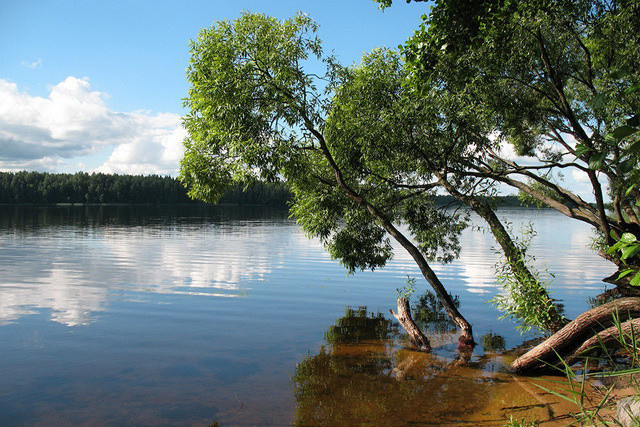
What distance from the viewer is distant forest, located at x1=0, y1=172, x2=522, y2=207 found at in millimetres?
147000

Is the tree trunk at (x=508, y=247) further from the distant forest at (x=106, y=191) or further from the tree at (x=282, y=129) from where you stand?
the distant forest at (x=106, y=191)

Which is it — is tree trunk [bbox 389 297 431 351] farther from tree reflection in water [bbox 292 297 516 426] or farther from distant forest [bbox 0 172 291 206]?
distant forest [bbox 0 172 291 206]

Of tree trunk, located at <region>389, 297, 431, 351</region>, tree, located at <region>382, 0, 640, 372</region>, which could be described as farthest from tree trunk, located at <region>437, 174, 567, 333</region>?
tree trunk, located at <region>389, 297, 431, 351</region>

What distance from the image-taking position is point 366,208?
54.7ft

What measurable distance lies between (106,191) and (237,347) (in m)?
155

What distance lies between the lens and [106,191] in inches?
5994

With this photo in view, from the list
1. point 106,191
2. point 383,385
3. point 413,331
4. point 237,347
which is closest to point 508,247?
point 413,331

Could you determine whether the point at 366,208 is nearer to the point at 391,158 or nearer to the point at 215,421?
the point at 391,158

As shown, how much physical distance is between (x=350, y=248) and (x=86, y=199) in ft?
512

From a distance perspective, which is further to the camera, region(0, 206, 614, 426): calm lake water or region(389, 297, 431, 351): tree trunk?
region(389, 297, 431, 351): tree trunk

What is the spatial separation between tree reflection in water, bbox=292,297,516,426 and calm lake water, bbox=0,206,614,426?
0.04 m

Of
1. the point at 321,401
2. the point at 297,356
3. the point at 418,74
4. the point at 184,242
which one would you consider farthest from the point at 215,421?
the point at 184,242

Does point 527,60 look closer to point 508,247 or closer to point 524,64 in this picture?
point 524,64

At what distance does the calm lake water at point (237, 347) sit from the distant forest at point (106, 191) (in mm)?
121294
